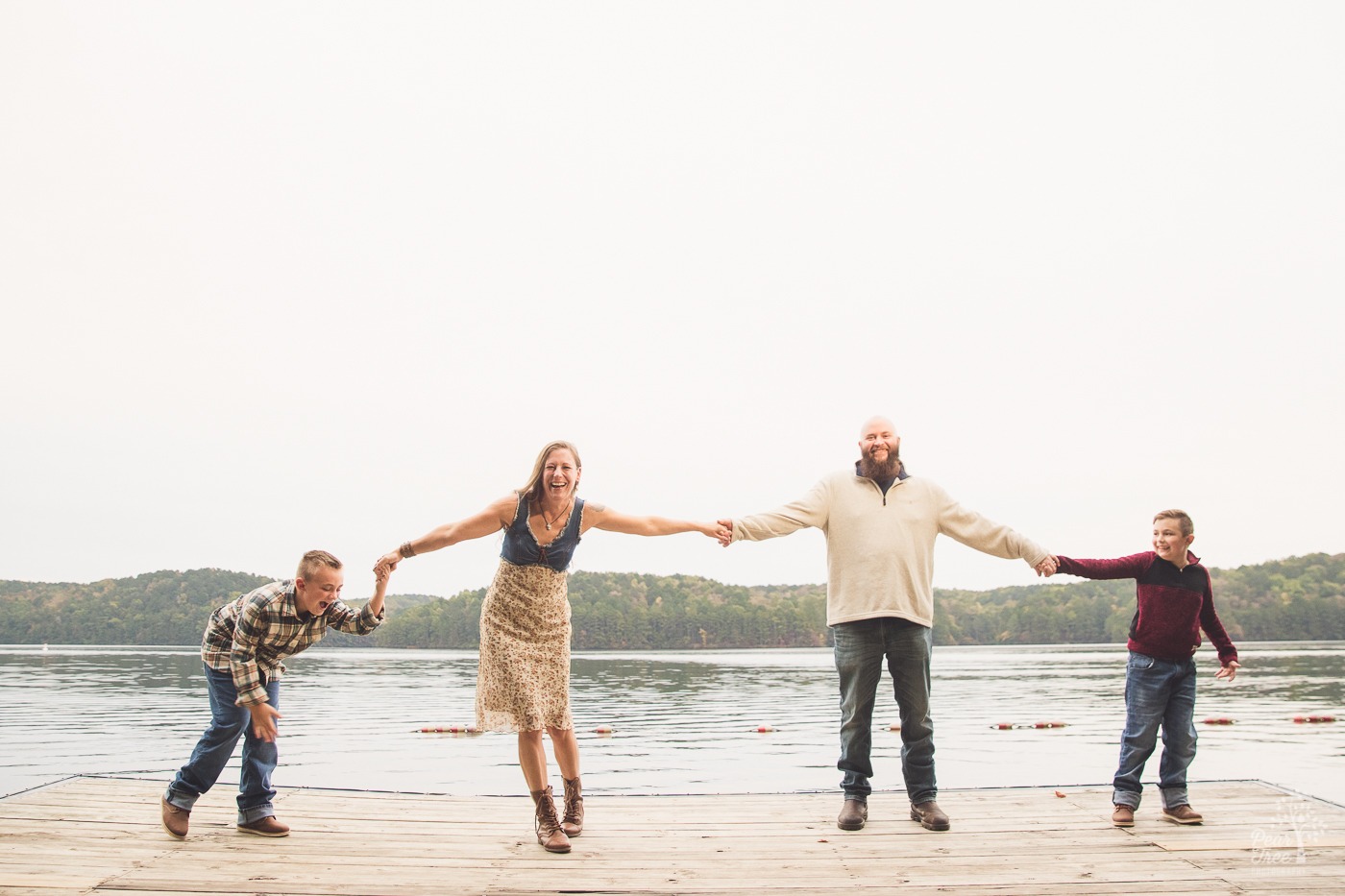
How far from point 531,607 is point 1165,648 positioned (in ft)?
12.2

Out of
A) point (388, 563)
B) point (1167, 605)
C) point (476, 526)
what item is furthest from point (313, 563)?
point (1167, 605)

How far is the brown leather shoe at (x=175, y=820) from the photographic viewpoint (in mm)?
5402

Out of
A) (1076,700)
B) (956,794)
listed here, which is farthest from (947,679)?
(956,794)

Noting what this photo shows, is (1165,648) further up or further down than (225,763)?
further up

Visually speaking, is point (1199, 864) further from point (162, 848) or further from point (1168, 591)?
point (162, 848)

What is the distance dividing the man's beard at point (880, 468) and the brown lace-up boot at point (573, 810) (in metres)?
2.49

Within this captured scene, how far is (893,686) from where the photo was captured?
596 cm

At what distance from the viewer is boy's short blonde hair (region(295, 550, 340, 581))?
5461 millimetres

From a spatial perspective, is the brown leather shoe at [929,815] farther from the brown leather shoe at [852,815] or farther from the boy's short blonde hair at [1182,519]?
the boy's short blonde hair at [1182,519]

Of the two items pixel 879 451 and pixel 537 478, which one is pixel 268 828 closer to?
pixel 537 478

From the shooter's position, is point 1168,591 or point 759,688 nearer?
A: point 1168,591

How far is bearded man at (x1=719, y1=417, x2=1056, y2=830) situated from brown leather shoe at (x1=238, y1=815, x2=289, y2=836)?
119 inches

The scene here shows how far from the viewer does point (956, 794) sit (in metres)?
6.68

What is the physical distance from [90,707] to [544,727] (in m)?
34.1
